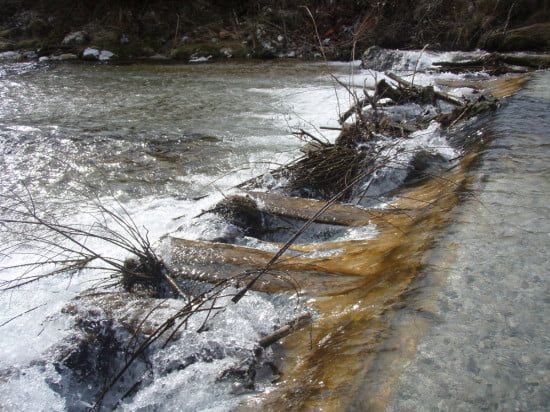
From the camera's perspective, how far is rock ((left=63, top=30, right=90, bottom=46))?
1649 cm

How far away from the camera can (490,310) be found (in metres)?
1.65

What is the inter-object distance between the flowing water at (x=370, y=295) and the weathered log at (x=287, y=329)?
0.08m

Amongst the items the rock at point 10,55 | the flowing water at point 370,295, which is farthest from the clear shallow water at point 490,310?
the rock at point 10,55

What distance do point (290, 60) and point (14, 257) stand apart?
11877mm

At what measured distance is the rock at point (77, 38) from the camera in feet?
54.1

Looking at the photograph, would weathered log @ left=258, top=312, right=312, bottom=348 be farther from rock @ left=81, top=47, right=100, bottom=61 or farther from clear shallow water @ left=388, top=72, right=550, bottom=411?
rock @ left=81, top=47, right=100, bottom=61

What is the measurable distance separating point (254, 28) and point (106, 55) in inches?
231

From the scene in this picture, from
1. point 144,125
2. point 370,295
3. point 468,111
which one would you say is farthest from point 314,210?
point 144,125

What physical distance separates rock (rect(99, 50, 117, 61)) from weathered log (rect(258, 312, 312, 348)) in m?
15.6

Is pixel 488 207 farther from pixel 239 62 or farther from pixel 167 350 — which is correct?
pixel 239 62

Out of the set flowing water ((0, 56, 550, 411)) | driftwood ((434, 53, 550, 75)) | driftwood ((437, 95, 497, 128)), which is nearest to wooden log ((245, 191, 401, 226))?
flowing water ((0, 56, 550, 411))

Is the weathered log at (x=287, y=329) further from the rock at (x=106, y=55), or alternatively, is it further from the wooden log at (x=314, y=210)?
the rock at (x=106, y=55)

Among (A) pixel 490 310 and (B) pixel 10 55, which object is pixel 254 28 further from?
(A) pixel 490 310

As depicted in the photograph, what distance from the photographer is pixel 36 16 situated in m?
18.5
